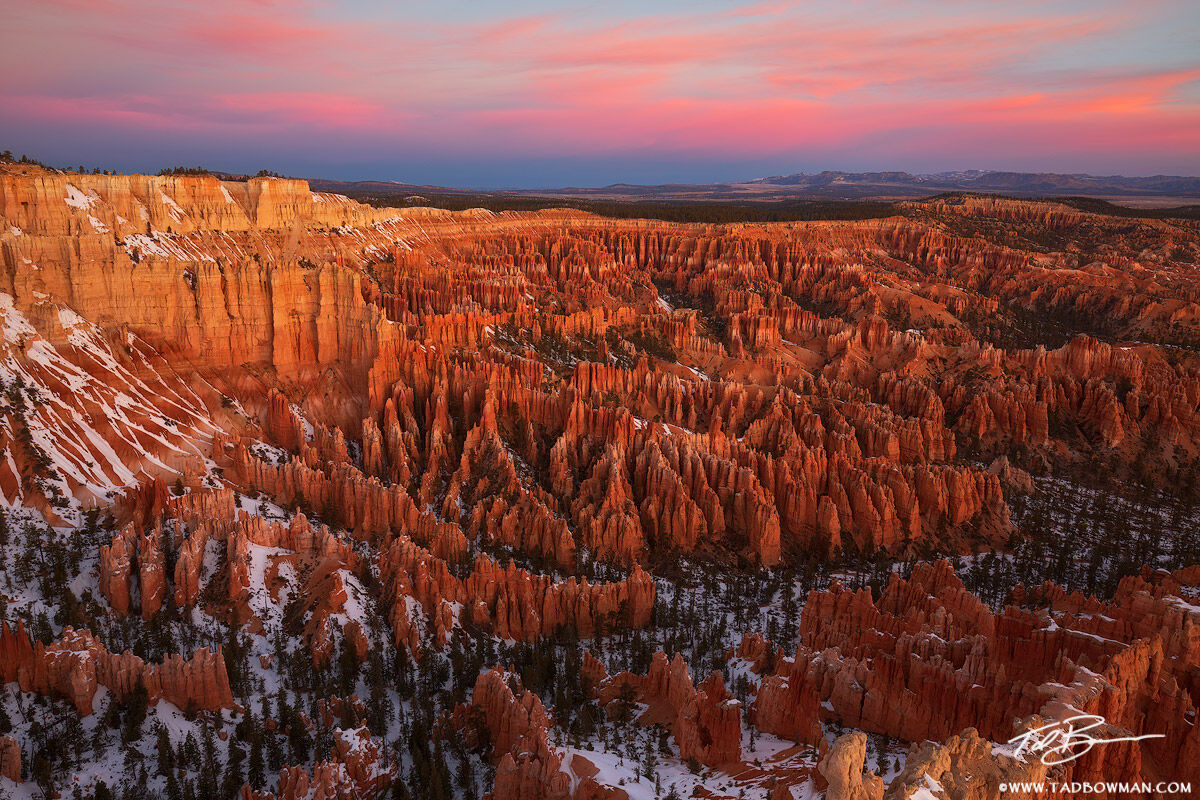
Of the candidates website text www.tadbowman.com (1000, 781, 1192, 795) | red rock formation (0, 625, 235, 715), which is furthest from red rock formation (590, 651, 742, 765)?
red rock formation (0, 625, 235, 715)

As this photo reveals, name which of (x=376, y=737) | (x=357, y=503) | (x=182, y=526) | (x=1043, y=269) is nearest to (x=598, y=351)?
(x=357, y=503)

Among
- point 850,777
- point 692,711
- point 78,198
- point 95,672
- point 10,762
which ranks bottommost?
point 10,762

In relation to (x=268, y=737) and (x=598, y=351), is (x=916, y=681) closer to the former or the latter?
(x=268, y=737)

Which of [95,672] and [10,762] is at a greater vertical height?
[95,672]

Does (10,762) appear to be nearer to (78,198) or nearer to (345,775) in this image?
(345,775)

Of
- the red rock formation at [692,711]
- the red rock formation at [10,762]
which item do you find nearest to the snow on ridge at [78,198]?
the red rock formation at [10,762]

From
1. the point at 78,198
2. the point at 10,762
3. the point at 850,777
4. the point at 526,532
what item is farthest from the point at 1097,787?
the point at 78,198

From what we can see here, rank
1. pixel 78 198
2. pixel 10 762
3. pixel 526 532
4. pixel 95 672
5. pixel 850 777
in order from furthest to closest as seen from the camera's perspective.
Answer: pixel 78 198, pixel 526 532, pixel 95 672, pixel 10 762, pixel 850 777

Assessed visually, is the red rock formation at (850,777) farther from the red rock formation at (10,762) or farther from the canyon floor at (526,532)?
the red rock formation at (10,762)
